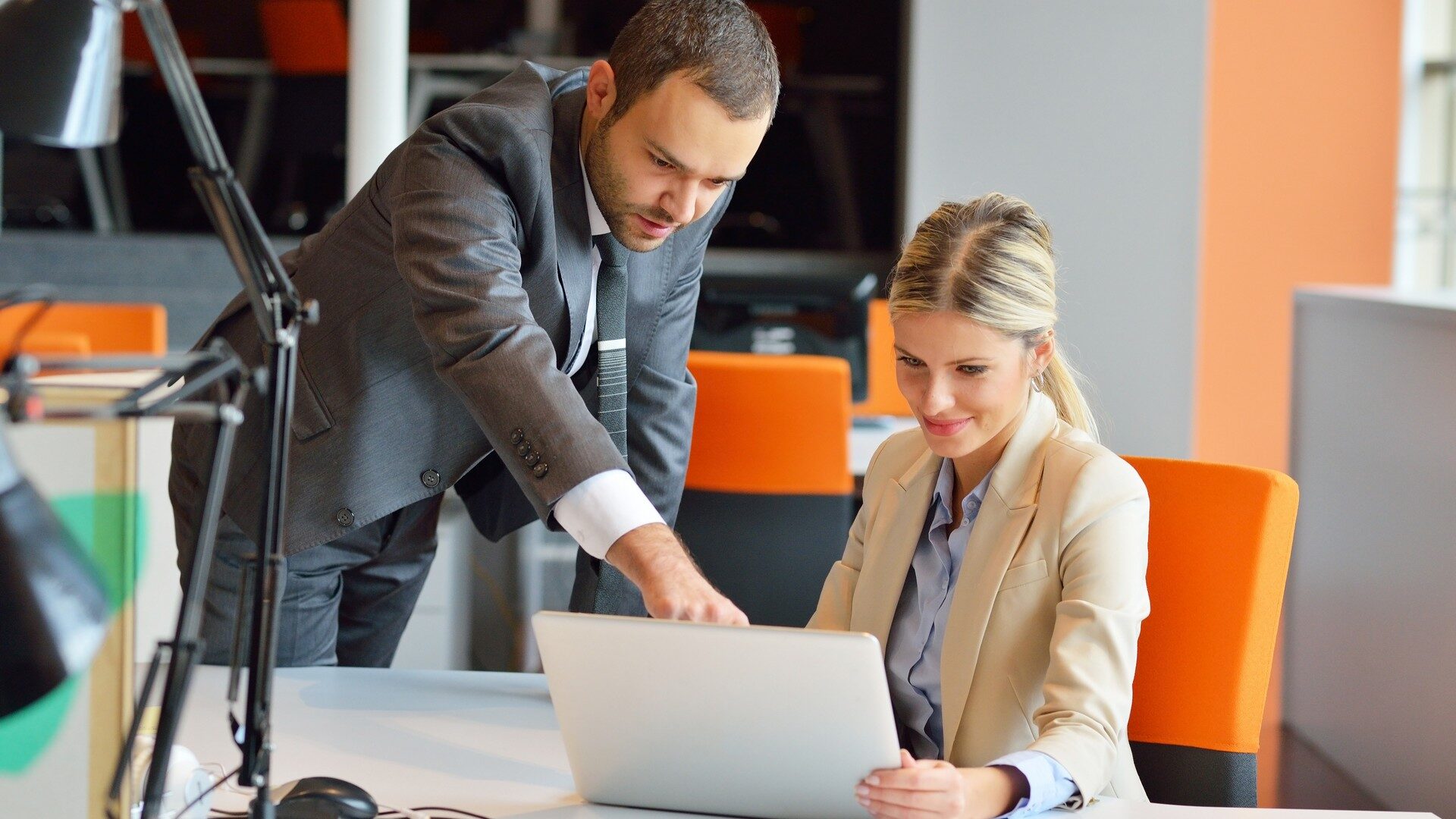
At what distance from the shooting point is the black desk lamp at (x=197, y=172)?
841 millimetres

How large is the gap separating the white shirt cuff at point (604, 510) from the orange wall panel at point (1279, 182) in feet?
13.4

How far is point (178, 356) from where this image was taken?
0.75 meters

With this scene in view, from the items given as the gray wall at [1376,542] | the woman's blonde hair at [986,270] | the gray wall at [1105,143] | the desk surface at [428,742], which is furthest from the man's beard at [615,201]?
the gray wall at [1105,143]

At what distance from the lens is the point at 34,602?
626mm

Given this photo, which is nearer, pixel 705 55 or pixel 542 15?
pixel 705 55

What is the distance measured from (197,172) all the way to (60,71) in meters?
0.10

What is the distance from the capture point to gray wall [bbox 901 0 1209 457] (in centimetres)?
445

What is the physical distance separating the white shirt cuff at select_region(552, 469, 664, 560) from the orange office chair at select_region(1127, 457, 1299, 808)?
0.51 m

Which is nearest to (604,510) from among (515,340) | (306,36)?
(515,340)

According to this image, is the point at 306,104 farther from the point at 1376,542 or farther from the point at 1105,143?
the point at 1376,542

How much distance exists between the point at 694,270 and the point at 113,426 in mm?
1056

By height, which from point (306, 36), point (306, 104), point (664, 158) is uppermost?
point (306, 36)

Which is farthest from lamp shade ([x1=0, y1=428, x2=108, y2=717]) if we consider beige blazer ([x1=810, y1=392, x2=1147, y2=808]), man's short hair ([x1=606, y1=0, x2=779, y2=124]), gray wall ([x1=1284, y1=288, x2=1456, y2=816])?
gray wall ([x1=1284, y1=288, x2=1456, y2=816])

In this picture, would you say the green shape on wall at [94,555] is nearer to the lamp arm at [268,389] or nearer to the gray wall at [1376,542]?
the lamp arm at [268,389]
